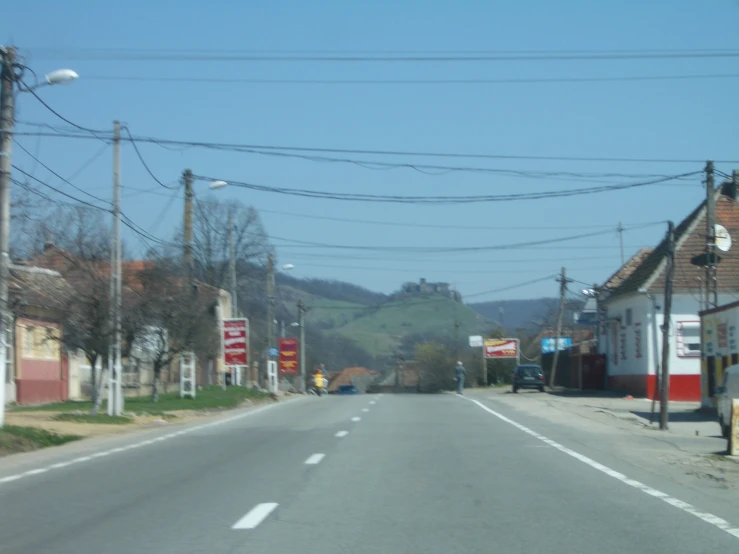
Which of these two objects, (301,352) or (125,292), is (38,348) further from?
(301,352)

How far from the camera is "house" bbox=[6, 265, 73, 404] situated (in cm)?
3231

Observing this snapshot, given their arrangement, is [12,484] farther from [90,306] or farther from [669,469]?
[90,306]

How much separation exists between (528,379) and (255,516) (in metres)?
42.9

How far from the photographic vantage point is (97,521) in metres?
10.2

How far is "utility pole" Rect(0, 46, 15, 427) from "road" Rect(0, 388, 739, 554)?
9.23 feet

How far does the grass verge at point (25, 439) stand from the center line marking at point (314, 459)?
5.68 m

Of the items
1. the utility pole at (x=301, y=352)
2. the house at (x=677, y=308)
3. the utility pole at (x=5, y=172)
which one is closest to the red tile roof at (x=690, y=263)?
the house at (x=677, y=308)

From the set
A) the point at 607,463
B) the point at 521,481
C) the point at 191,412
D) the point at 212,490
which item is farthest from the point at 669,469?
the point at 191,412

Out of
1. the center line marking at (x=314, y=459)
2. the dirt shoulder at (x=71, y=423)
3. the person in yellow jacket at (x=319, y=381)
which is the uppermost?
the center line marking at (x=314, y=459)

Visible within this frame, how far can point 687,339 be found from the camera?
4169 centimetres

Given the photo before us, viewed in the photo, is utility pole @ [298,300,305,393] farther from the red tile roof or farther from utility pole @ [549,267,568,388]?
the red tile roof

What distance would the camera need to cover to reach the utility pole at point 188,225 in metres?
36.2

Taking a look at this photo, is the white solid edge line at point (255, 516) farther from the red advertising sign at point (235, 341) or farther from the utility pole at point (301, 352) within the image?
the utility pole at point (301, 352)

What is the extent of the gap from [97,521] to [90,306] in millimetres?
17526
